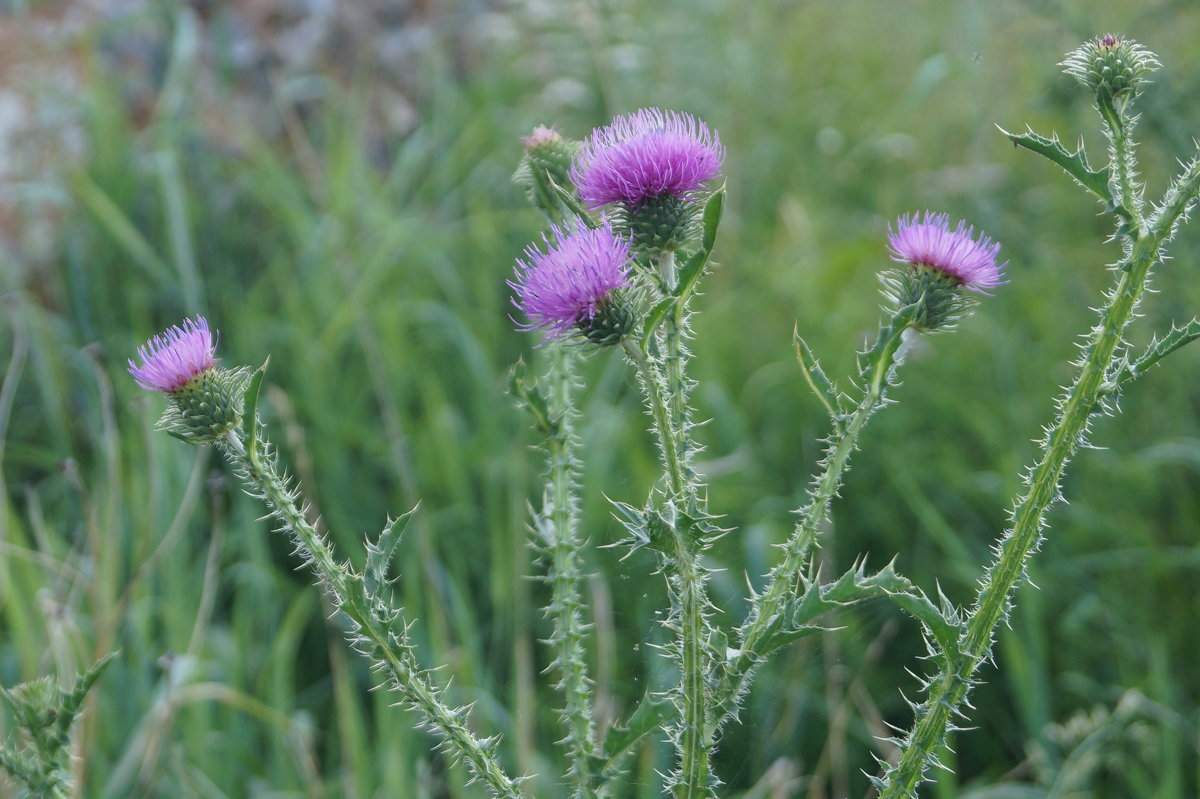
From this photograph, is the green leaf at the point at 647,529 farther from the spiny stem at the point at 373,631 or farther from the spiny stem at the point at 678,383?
the spiny stem at the point at 373,631

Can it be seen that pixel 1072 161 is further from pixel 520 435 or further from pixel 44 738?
pixel 520 435

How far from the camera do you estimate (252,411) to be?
90 centimetres

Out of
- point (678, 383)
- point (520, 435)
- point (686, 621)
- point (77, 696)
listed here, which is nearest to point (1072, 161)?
point (678, 383)

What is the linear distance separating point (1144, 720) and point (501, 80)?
346 centimetres

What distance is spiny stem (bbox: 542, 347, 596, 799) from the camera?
3.20ft

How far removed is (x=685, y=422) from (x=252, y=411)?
37cm

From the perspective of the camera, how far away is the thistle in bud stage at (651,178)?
1.03 meters

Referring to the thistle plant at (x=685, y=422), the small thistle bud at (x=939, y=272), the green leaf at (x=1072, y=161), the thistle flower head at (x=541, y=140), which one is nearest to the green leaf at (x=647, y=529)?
the thistle plant at (x=685, y=422)

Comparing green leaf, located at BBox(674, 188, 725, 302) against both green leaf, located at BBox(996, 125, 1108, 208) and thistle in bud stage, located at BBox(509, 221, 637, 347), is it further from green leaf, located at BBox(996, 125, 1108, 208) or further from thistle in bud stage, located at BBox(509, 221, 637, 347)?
green leaf, located at BBox(996, 125, 1108, 208)

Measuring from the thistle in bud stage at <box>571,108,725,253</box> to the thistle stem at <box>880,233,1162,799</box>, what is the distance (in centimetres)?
38

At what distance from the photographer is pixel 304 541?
3.00 feet

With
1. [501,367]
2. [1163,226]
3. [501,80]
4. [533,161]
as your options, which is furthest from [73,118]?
[1163,226]

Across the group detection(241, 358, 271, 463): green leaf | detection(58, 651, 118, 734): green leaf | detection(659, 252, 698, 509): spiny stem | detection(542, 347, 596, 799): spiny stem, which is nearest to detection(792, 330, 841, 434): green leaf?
detection(659, 252, 698, 509): spiny stem

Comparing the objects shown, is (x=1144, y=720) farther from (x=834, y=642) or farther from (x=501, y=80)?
(x=501, y=80)
